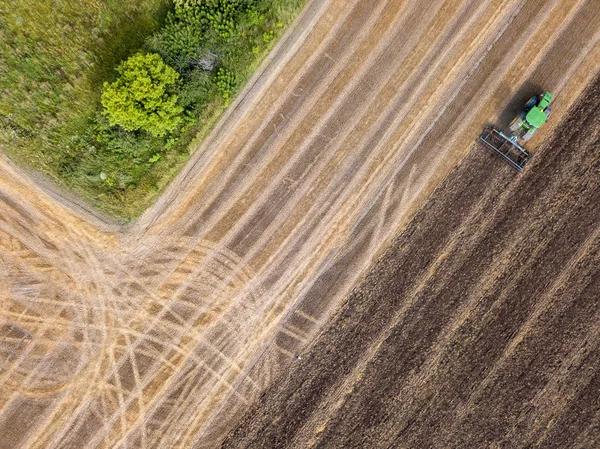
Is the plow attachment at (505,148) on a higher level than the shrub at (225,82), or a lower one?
higher

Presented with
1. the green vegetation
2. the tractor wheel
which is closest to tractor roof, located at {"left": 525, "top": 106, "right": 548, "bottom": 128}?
the tractor wheel

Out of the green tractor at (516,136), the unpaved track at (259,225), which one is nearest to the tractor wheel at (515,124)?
the green tractor at (516,136)

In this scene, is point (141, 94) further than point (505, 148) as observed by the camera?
No

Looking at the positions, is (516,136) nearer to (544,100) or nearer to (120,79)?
(544,100)

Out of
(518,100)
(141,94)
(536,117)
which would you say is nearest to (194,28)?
(141,94)

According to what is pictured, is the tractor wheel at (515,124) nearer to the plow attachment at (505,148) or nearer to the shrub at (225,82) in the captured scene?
the plow attachment at (505,148)

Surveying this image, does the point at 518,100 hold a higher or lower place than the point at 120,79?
higher
